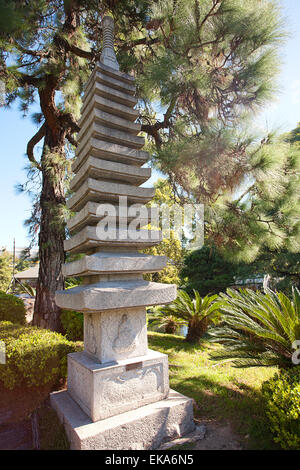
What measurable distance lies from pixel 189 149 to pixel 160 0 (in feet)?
7.32

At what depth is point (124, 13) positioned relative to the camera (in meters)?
5.25

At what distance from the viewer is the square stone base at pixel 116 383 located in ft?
8.64

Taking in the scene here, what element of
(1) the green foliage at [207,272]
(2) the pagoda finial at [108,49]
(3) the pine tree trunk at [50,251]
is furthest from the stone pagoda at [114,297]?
(1) the green foliage at [207,272]

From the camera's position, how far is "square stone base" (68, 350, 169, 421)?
2635 millimetres

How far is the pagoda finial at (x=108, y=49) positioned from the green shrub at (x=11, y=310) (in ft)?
22.0

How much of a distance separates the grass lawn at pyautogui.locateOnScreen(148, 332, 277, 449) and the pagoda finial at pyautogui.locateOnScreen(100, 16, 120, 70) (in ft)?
14.6

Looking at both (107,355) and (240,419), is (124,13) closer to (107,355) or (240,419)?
(107,355)

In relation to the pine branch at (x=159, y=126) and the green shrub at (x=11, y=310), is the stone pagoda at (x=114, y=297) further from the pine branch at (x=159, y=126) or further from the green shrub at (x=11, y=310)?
the green shrub at (x=11, y=310)

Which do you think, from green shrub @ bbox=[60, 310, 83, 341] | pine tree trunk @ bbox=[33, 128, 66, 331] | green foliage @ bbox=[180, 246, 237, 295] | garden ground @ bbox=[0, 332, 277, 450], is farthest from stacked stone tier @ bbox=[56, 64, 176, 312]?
green foliage @ bbox=[180, 246, 237, 295]

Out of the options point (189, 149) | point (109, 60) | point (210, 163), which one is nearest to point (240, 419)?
point (210, 163)

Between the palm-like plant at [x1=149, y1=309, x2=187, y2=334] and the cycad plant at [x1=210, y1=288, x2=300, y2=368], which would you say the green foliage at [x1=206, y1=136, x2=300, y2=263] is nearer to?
the cycad plant at [x1=210, y1=288, x2=300, y2=368]

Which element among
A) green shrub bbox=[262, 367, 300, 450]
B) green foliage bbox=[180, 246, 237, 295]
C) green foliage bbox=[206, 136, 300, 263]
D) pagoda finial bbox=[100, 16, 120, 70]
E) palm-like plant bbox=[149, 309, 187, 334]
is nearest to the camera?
green shrub bbox=[262, 367, 300, 450]

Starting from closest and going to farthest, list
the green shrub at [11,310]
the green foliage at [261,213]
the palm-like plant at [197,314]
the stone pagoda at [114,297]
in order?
the stone pagoda at [114,297] < the green foliage at [261,213] < the palm-like plant at [197,314] < the green shrub at [11,310]

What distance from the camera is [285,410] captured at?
2506 mm
